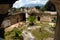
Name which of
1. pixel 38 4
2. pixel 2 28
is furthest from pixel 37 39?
pixel 38 4

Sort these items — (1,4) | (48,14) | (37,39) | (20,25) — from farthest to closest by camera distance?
(48,14) < (20,25) < (37,39) < (1,4)

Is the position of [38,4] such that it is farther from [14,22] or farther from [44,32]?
[44,32]

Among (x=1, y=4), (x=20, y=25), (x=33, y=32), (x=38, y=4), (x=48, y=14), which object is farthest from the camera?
(x=38, y=4)

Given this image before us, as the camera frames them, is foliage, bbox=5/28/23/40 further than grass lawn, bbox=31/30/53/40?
Yes

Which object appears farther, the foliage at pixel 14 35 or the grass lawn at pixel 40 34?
the foliage at pixel 14 35

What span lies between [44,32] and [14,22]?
9.20 ft

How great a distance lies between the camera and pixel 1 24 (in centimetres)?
193

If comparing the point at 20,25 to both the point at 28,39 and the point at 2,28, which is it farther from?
the point at 2,28

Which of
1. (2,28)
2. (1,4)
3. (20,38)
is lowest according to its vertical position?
(20,38)

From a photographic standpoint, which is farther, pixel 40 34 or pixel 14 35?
pixel 14 35

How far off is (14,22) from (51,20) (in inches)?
85.0

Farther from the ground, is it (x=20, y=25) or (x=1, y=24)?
(x=1, y=24)

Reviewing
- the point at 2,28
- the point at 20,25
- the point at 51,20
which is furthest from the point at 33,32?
the point at 2,28

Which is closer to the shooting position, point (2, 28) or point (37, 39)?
point (2, 28)
